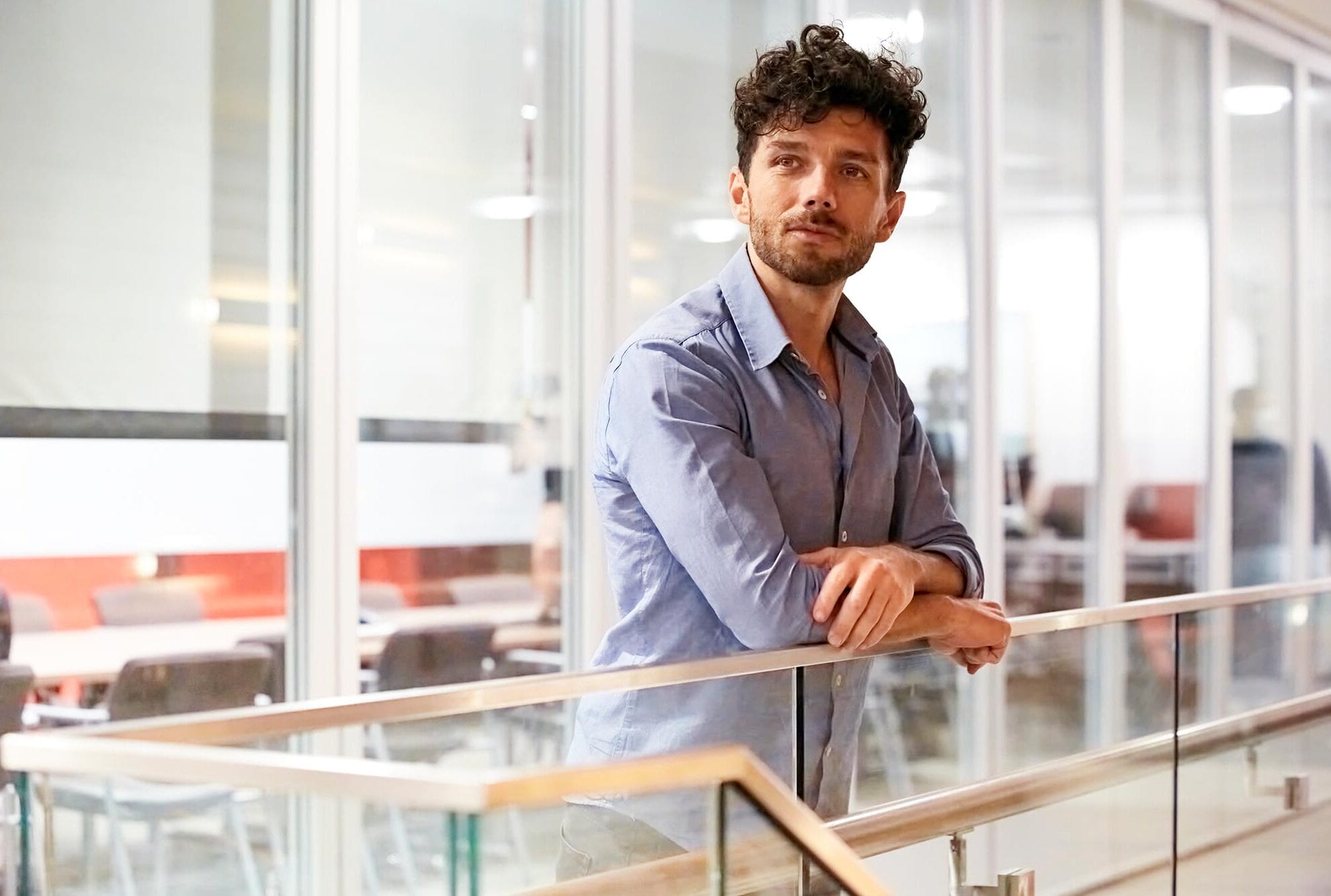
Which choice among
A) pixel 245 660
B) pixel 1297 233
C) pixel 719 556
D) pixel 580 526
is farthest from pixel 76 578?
pixel 1297 233

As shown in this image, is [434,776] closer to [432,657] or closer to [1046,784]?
[1046,784]

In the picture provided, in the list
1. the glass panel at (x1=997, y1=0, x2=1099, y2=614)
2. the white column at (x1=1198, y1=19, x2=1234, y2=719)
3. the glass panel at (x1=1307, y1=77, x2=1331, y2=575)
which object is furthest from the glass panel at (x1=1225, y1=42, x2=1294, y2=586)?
the glass panel at (x1=997, y1=0, x2=1099, y2=614)

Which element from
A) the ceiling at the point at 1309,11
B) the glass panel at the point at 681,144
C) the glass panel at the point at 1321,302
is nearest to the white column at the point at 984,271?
the glass panel at the point at 681,144

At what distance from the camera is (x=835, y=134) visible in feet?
7.14

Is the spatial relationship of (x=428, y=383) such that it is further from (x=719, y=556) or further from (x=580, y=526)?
(x=719, y=556)

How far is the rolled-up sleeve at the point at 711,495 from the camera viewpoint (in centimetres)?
195

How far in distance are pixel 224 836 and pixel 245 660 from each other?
2.04 m

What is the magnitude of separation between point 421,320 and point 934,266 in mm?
2346

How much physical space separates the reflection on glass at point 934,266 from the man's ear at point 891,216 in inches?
117

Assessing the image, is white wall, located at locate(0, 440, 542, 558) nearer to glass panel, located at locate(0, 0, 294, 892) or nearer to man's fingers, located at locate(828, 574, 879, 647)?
glass panel, located at locate(0, 0, 294, 892)

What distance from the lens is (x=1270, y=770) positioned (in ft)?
11.2

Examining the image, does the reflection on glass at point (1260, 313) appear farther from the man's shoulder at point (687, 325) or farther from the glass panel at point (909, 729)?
the man's shoulder at point (687, 325)

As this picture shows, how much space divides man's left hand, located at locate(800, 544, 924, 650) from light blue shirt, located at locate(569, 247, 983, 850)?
27mm

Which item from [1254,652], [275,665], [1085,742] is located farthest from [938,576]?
[275,665]
